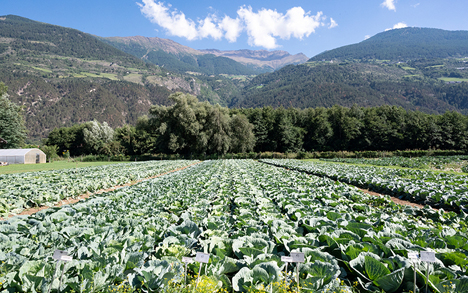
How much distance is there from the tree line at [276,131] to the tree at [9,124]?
13.2 metres

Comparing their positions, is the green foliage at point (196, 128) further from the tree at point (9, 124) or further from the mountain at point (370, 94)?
the mountain at point (370, 94)

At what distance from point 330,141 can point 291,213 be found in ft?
196

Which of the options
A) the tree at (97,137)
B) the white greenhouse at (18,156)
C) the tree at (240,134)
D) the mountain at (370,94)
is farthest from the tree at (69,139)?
the mountain at (370,94)

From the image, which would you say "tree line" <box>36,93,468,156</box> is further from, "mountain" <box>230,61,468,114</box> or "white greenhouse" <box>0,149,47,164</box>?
"mountain" <box>230,61,468,114</box>

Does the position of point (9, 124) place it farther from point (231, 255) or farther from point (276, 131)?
point (231, 255)

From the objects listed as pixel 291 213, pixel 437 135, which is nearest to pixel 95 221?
pixel 291 213

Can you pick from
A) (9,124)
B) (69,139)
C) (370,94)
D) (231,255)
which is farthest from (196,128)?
(370,94)

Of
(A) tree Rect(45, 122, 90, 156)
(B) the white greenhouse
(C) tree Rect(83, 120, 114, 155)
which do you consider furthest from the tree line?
(B) the white greenhouse

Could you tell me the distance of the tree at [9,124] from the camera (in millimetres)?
42656

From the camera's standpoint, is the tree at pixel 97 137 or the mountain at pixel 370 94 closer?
the tree at pixel 97 137

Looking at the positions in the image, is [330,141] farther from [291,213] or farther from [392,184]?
[291,213]

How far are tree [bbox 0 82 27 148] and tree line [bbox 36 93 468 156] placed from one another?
1320 centimetres

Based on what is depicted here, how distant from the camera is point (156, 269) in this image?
2840 millimetres

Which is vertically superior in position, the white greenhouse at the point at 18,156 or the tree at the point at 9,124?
the tree at the point at 9,124
